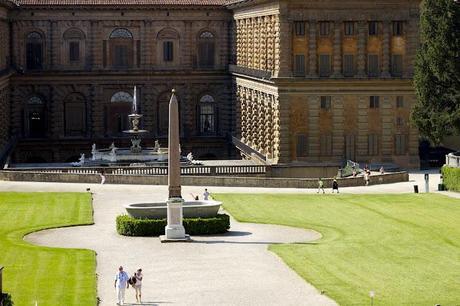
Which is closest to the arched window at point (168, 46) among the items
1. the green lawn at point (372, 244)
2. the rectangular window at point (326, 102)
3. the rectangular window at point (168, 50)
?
the rectangular window at point (168, 50)

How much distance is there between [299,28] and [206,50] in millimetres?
30588

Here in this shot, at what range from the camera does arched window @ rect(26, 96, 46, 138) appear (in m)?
142

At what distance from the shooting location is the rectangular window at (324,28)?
116938mm

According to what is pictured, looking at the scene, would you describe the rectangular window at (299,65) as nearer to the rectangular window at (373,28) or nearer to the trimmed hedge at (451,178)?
the rectangular window at (373,28)

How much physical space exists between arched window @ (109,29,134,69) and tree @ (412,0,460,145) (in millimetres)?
45391

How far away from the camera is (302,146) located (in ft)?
384

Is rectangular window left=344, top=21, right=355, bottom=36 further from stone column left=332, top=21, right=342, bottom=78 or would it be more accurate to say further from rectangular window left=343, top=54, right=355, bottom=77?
rectangular window left=343, top=54, right=355, bottom=77

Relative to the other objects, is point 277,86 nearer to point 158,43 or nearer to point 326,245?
point 158,43

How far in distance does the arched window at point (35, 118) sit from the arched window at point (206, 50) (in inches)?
680

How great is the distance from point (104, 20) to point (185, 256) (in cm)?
7629

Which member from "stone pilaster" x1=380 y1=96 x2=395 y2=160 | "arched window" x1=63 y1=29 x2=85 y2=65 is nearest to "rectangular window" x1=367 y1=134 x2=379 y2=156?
"stone pilaster" x1=380 y1=96 x2=395 y2=160

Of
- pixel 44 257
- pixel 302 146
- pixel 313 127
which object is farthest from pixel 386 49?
pixel 44 257

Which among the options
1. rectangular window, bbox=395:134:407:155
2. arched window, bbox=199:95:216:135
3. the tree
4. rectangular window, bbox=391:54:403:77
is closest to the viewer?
the tree

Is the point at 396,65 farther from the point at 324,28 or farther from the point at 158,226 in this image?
the point at 158,226
